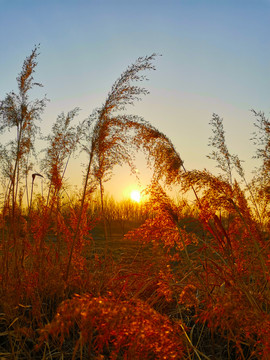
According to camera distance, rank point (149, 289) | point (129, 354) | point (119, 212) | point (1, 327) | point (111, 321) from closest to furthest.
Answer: point (111, 321)
point (129, 354)
point (1, 327)
point (149, 289)
point (119, 212)

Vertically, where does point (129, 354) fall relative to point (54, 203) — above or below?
below

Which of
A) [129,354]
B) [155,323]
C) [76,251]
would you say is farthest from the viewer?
[76,251]

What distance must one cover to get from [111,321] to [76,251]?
74.9 inches

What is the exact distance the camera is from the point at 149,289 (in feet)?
10.4

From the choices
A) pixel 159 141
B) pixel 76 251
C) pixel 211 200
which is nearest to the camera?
pixel 211 200

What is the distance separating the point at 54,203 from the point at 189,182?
1.45 metres

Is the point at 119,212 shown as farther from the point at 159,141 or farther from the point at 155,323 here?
the point at 155,323

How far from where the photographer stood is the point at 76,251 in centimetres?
297

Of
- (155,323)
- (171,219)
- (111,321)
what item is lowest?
(155,323)

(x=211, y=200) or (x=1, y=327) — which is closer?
(x=211, y=200)

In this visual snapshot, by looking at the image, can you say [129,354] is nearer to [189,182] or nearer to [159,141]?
[189,182]

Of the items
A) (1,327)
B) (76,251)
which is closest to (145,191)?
(76,251)

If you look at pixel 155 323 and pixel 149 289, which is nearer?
pixel 155 323

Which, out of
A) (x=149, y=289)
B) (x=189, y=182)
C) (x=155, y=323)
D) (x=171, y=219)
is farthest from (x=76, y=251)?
(x=155, y=323)
